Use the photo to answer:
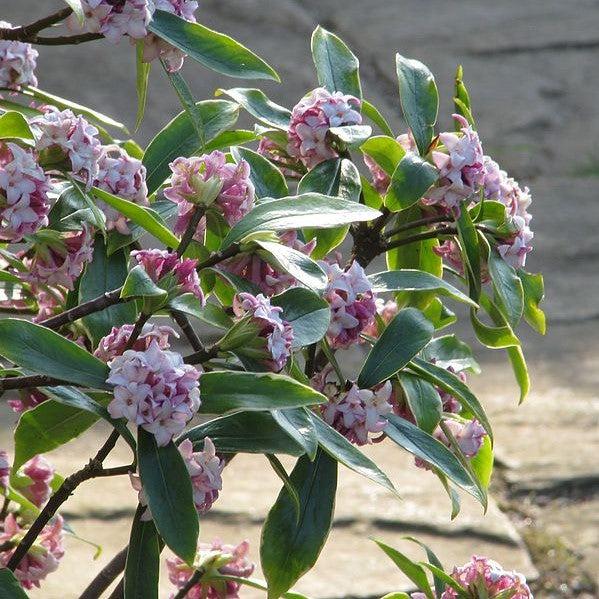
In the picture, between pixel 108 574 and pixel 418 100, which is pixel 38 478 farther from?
pixel 418 100

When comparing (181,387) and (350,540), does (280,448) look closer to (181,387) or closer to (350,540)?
(181,387)

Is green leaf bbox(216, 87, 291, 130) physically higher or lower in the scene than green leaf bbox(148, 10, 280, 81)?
lower

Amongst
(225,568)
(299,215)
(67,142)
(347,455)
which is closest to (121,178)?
(67,142)

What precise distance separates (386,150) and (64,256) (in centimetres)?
26

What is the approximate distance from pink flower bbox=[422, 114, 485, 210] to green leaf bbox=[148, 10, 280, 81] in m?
0.14

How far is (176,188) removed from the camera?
31.3 inches

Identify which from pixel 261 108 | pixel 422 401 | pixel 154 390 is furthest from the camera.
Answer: pixel 261 108

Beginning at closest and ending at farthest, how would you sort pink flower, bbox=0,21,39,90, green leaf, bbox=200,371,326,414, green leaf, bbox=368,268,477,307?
green leaf, bbox=200,371,326,414 → green leaf, bbox=368,268,477,307 → pink flower, bbox=0,21,39,90

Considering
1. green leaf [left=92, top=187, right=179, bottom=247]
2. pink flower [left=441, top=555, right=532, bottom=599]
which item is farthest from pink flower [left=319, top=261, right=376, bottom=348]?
pink flower [left=441, top=555, right=532, bottom=599]

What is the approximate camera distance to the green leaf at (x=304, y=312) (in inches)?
29.0

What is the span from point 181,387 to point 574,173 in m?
3.02

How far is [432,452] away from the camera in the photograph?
0.82 metres

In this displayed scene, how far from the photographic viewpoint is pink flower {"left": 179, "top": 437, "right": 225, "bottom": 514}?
2.40ft

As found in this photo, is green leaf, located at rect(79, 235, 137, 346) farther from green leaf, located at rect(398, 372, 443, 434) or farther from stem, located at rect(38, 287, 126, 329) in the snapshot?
green leaf, located at rect(398, 372, 443, 434)
